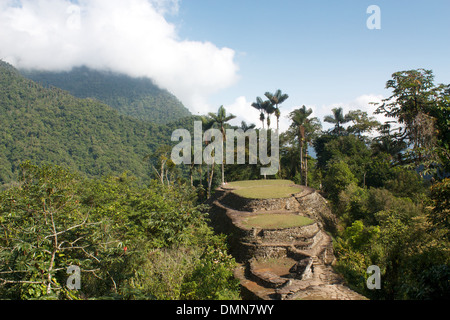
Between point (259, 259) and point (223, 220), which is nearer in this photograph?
point (259, 259)

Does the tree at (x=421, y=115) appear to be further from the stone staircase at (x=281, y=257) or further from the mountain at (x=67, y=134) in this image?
the mountain at (x=67, y=134)

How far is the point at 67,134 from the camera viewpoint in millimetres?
69375

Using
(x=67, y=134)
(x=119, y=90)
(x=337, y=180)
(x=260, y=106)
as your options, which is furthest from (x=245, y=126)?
(x=119, y=90)

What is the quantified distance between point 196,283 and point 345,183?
63.7ft

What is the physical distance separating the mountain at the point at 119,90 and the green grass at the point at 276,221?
12902 centimetres

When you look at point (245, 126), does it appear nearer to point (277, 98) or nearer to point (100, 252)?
point (277, 98)

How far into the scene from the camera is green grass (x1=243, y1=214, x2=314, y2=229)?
13555 mm

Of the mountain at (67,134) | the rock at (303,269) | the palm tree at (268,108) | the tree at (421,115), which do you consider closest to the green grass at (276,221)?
the rock at (303,269)

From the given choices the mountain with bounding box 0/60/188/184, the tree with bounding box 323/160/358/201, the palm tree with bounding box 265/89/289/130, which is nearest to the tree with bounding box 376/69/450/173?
the tree with bounding box 323/160/358/201

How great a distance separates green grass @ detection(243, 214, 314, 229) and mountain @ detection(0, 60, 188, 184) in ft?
156
